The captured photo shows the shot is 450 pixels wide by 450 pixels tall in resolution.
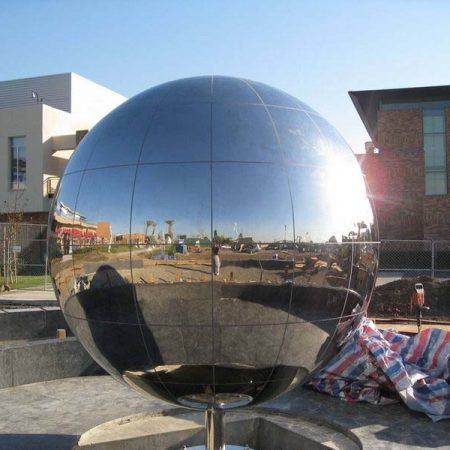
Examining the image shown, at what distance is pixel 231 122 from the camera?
3697 mm

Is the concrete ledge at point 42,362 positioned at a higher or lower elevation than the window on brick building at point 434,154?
lower

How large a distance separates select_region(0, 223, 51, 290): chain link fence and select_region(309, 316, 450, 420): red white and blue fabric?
A: 710 inches

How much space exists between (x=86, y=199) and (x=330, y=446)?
3.00m

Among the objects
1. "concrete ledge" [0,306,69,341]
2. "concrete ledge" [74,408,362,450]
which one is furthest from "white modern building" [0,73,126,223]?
"concrete ledge" [74,408,362,450]

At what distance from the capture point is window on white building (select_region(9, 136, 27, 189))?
120ft

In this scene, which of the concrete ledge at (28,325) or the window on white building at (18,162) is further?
the window on white building at (18,162)

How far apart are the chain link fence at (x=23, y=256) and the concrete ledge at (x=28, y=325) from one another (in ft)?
40.6

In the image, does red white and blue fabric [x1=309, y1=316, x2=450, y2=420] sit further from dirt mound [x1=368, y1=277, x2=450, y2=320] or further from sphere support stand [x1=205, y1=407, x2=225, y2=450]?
dirt mound [x1=368, y1=277, x2=450, y2=320]

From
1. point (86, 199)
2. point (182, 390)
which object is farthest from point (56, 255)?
point (182, 390)

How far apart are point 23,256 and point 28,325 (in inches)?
925

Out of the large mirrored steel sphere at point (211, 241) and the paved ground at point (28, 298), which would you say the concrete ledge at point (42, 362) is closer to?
the large mirrored steel sphere at point (211, 241)

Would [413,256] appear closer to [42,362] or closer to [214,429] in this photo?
[42,362]

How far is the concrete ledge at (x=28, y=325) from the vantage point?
35.4ft

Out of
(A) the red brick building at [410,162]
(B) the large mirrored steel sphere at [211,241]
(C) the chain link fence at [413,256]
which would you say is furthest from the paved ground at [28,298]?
(A) the red brick building at [410,162]
